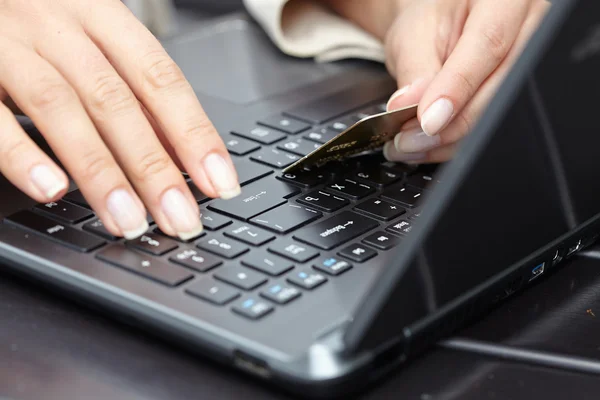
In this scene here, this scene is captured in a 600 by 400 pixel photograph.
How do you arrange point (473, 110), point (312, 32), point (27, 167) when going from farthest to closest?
1. point (312, 32)
2. point (473, 110)
3. point (27, 167)

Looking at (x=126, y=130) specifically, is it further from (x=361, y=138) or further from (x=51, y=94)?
(x=361, y=138)

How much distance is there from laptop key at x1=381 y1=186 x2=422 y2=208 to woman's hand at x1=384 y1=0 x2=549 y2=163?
38 millimetres

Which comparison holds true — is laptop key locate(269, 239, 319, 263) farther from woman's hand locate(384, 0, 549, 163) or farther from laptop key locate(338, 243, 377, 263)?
woman's hand locate(384, 0, 549, 163)

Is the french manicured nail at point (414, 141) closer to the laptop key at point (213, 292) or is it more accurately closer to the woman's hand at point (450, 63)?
the woman's hand at point (450, 63)

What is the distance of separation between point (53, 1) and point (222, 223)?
238 millimetres

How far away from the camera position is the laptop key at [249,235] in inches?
17.4

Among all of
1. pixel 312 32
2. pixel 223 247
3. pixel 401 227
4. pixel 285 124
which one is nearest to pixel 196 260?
pixel 223 247

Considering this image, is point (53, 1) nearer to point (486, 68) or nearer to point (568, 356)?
point (486, 68)

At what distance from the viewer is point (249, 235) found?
0.45 m

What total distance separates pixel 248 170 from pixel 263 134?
2.7 inches

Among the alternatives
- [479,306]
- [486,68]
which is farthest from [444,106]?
[479,306]

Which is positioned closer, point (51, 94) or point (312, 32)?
point (51, 94)

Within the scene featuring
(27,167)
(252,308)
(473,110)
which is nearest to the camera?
(252,308)

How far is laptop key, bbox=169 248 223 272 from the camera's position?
0.41 meters
